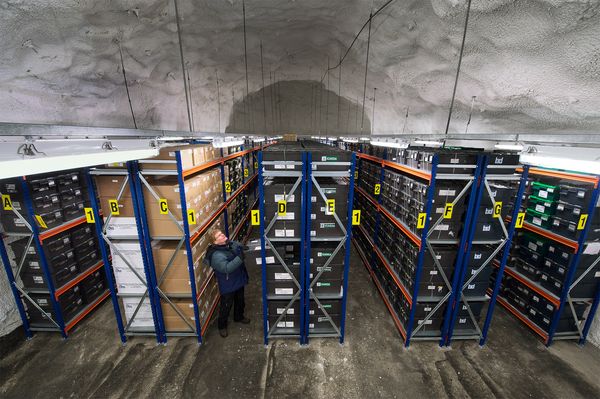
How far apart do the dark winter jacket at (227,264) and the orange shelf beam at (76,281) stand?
2.58m

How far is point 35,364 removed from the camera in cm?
366

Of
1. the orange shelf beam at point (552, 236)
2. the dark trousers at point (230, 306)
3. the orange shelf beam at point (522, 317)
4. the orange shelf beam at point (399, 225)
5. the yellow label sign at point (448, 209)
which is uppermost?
the yellow label sign at point (448, 209)

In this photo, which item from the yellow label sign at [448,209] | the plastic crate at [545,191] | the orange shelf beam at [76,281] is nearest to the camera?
the yellow label sign at [448,209]

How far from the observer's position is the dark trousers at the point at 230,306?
4.11 metres

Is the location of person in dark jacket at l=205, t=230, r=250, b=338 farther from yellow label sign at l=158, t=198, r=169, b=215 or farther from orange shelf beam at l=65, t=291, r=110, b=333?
orange shelf beam at l=65, t=291, r=110, b=333

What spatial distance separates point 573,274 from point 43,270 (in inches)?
339

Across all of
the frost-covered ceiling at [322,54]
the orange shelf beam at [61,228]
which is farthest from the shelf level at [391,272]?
the orange shelf beam at [61,228]

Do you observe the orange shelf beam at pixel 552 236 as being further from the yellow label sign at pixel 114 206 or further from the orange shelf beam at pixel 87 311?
the orange shelf beam at pixel 87 311

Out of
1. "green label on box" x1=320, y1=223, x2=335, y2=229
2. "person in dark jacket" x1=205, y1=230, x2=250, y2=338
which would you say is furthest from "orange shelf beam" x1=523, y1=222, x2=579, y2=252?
"person in dark jacket" x1=205, y1=230, x2=250, y2=338

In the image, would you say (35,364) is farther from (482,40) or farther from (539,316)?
(482,40)

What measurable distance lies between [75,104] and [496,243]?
9567mm

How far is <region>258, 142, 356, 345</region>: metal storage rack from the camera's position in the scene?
330 centimetres

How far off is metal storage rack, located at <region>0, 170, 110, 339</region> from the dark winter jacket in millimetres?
1580

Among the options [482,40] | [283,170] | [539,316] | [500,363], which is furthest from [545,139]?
[283,170]
